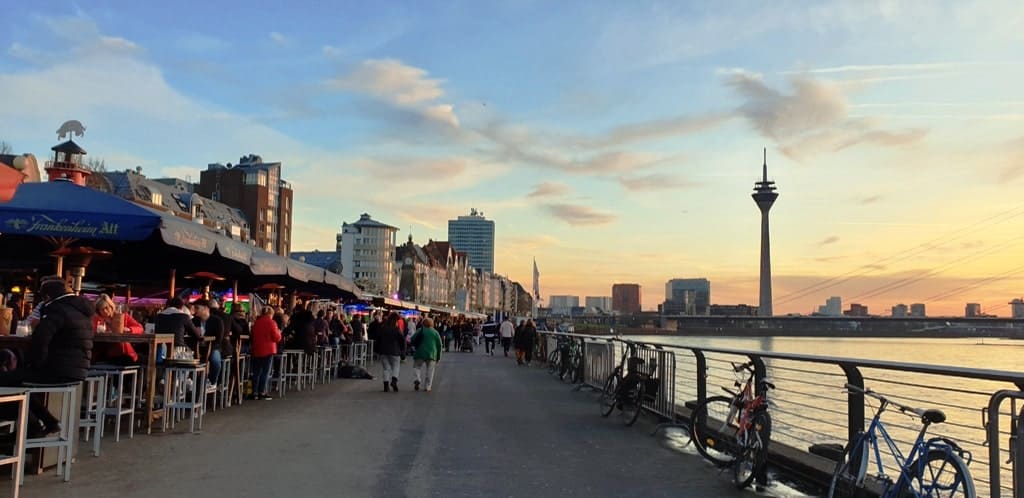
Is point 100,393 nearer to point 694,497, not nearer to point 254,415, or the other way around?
point 254,415

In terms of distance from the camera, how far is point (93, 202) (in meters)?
9.40

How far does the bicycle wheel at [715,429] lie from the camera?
7.64m

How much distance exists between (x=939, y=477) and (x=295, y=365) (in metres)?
14.3

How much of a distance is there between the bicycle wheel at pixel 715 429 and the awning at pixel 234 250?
22.3 feet

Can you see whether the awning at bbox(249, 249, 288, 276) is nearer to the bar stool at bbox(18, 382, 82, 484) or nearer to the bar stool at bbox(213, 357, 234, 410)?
the bar stool at bbox(213, 357, 234, 410)

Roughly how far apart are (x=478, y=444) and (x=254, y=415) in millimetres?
3996

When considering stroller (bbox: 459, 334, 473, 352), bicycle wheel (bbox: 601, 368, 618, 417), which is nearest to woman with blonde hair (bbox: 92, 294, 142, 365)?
bicycle wheel (bbox: 601, 368, 618, 417)

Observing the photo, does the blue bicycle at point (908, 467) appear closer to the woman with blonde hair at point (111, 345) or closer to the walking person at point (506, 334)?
the woman with blonde hair at point (111, 345)

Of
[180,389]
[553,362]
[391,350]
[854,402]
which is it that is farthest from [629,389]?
[553,362]

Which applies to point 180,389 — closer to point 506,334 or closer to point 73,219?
point 73,219

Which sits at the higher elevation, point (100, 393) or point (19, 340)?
point (19, 340)

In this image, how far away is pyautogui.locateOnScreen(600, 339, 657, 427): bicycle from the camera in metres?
11.1

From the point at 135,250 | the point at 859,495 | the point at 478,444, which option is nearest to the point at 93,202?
the point at 135,250

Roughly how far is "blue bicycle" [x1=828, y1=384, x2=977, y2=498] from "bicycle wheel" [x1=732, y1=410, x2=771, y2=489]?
1123 millimetres
